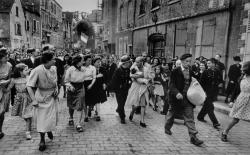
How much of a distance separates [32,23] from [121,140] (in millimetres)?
36995

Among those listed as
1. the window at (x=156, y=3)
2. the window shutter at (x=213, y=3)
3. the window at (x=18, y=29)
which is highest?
the window at (x=156, y=3)

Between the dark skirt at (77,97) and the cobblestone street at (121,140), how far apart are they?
565mm

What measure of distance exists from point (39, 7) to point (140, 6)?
87.9 feet

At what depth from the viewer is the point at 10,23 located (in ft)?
96.6

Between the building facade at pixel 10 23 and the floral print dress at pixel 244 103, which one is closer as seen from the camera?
the floral print dress at pixel 244 103

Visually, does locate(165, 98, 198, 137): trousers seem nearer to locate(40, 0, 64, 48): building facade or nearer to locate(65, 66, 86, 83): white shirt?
locate(65, 66, 86, 83): white shirt

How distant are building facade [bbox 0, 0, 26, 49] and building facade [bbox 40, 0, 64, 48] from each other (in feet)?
27.5

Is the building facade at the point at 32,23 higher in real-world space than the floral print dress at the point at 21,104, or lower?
higher

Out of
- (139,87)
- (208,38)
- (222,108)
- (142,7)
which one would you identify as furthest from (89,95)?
(142,7)

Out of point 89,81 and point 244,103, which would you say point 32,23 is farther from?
point 244,103

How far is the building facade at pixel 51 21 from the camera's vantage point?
44.0m

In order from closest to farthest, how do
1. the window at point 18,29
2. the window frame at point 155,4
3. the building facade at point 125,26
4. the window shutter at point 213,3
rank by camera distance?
the window shutter at point 213,3
the window frame at point 155,4
the building facade at point 125,26
the window at point 18,29

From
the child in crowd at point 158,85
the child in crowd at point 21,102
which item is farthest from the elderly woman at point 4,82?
the child in crowd at point 158,85

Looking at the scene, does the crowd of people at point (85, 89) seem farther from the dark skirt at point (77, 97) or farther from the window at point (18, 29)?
the window at point (18, 29)
